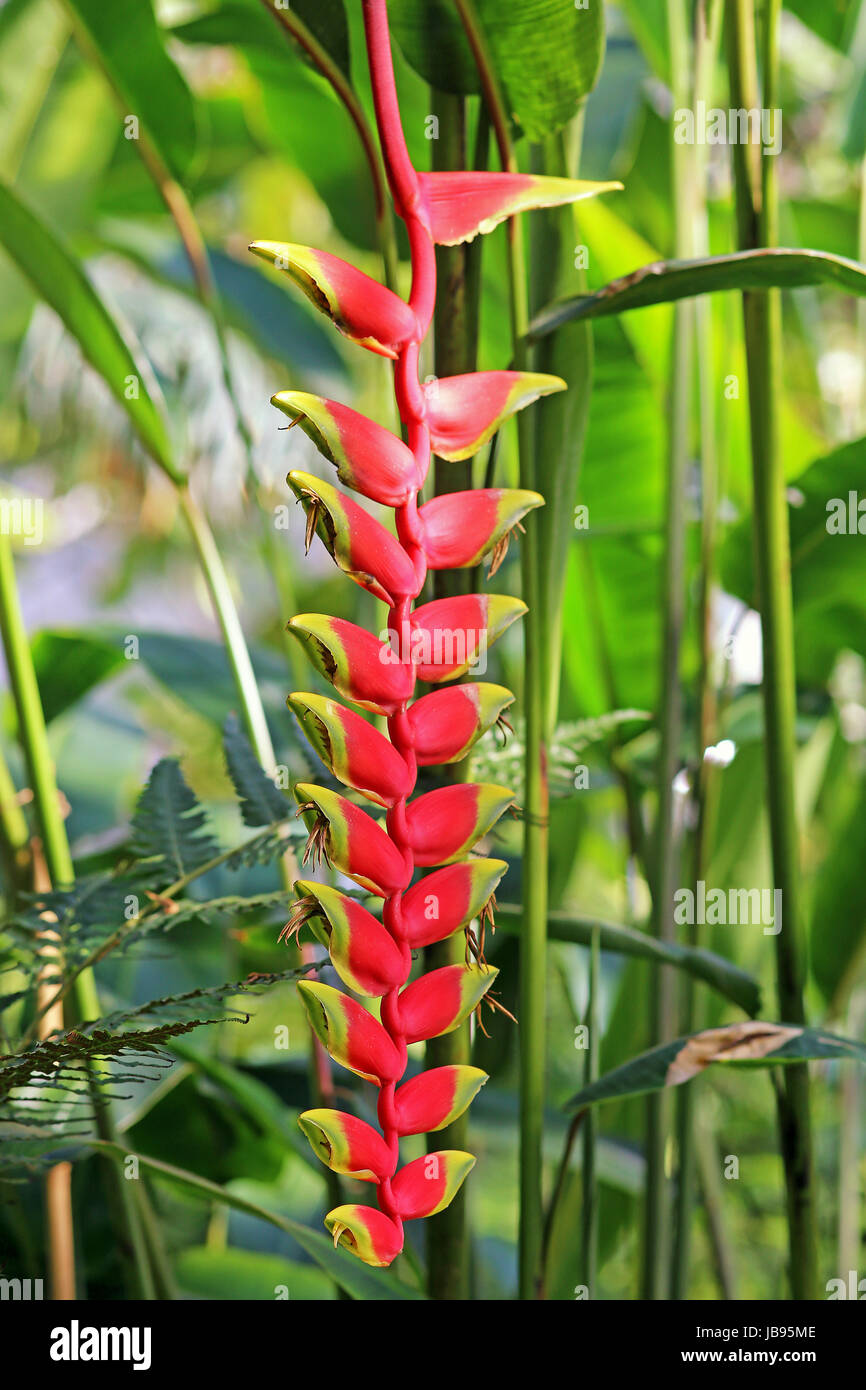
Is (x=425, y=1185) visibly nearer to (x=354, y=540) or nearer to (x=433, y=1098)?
(x=433, y=1098)

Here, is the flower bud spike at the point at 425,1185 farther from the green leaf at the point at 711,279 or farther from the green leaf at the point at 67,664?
the green leaf at the point at 67,664

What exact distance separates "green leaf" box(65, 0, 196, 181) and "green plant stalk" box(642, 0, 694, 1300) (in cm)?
18

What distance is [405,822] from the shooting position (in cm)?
18

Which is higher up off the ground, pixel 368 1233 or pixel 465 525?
pixel 465 525

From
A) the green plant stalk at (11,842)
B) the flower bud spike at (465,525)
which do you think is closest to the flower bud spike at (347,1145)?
the flower bud spike at (465,525)

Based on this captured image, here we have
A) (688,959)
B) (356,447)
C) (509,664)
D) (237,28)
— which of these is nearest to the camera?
(356,447)

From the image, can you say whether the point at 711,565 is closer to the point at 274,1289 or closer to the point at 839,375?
the point at 274,1289

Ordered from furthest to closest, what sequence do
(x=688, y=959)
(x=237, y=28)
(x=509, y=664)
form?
1. (x=509, y=664)
2. (x=237, y=28)
3. (x=688, y=959)

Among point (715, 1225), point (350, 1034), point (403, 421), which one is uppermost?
point (403, 421)

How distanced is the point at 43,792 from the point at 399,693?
0.59 ft

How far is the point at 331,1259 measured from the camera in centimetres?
25

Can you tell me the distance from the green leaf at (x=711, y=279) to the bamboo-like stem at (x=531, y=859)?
19 millimetres

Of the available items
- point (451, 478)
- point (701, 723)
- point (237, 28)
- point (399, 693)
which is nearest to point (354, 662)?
point (399, 693)
